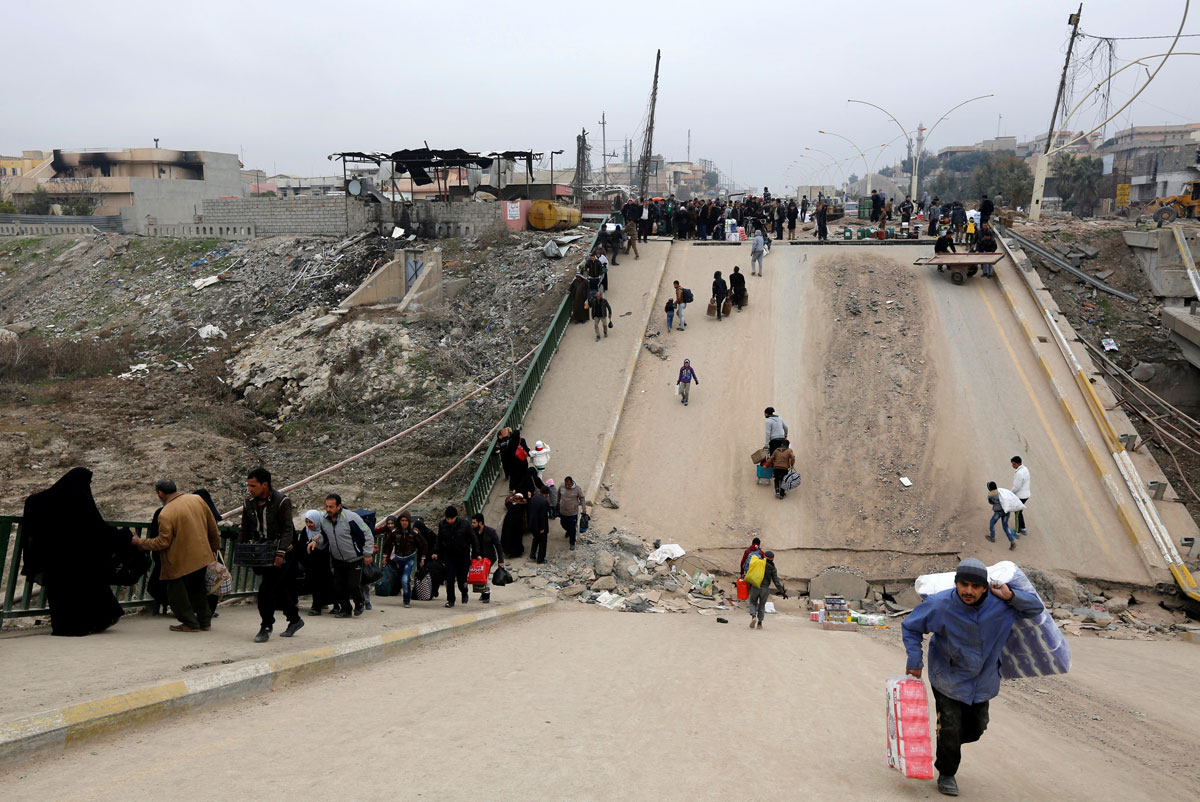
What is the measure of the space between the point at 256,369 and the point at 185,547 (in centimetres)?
1673

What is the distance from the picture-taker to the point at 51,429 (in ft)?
59.1

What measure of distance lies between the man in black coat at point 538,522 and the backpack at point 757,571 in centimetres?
350

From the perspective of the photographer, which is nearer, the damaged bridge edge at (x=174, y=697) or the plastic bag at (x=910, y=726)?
the damaged bridge edge at (x=174, y=697)

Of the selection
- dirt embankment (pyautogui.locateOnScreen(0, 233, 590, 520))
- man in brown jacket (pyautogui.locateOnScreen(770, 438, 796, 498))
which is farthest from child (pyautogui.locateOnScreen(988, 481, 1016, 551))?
dirt embankment (pyautogui.locateOnScreen(0, 233, 590, 520))

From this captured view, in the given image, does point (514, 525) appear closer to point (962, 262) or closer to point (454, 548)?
point (454, 548)

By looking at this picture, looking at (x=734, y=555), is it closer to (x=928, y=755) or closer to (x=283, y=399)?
(x=928, y=755)

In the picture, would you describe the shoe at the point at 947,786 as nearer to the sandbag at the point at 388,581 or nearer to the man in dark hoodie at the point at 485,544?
the man in dark hoodie at the point at 485,544

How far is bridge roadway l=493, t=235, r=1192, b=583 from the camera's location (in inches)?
508

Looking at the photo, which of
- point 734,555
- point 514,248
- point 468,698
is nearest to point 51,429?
point 514,248

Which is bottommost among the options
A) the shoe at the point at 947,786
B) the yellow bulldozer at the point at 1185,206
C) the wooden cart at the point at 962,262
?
the shoe at the point at 947,786

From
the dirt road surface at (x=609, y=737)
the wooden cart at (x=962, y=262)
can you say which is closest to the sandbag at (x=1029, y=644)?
the dirt road surface at (x=609, y=737)

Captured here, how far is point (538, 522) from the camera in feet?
39.9

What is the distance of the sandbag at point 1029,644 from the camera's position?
414 cm

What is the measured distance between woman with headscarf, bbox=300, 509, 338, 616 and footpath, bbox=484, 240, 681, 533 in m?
5.07
